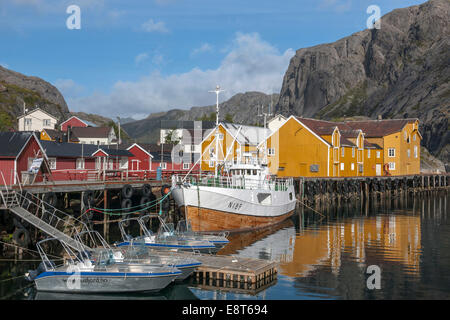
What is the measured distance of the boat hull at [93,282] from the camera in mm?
17812

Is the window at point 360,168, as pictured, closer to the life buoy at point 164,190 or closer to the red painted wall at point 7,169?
the life buoy at point 164,190

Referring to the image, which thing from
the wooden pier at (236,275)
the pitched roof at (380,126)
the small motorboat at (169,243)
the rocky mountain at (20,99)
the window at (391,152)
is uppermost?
the rocky mountain at (20,99)

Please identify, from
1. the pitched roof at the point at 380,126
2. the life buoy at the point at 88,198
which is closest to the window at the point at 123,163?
the life buoy at the point at 88,198

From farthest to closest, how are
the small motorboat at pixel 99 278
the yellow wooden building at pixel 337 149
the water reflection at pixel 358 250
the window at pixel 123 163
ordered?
1. the yellow wooden building at pixel 337 149
2. the window at pixel 123 163
3. the water reflection at pixel 358 250
4. the small motorboat at pixel 99 278

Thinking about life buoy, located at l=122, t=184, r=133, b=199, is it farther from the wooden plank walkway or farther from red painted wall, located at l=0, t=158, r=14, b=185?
the wooden plank walkway

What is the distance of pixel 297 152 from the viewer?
59.7 m

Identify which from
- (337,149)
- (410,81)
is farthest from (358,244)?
(410,81)

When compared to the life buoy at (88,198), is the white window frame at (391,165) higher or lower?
higher

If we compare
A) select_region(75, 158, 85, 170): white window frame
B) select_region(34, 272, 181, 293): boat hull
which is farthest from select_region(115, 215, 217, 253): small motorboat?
select_region(75, 158, 85, 170): white window frame

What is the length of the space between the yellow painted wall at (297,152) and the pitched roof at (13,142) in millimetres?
34938

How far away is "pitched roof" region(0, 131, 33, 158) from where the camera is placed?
30.5m

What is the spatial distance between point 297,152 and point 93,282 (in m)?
44.9

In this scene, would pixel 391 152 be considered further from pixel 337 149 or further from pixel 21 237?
pixel 21 237

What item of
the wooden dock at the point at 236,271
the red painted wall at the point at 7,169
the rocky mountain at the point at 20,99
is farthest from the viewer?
the rocky mountain at the point at 20,99
